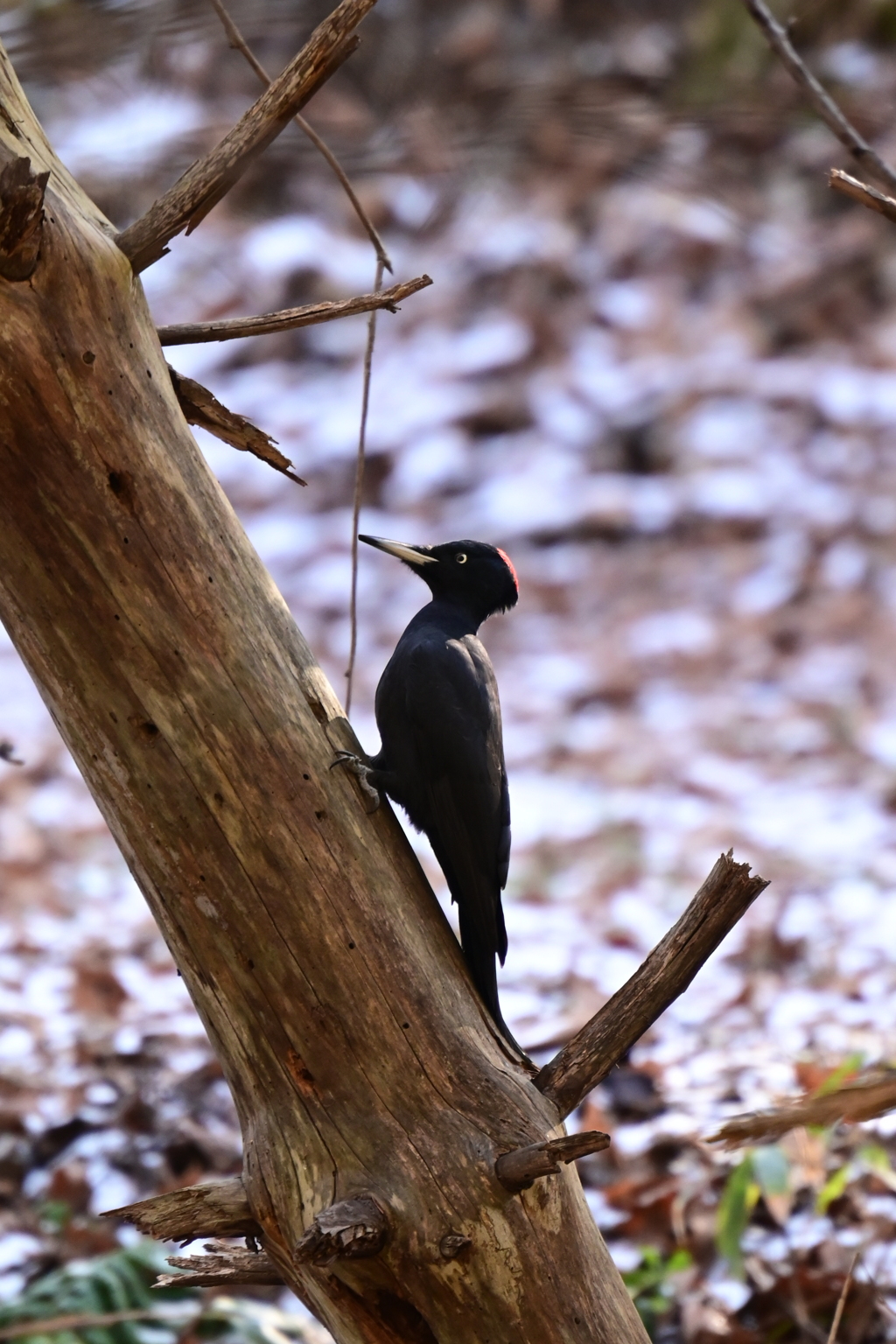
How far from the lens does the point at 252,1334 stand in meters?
2.49

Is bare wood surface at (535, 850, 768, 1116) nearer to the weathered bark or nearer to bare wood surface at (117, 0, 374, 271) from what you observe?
the weathered bark

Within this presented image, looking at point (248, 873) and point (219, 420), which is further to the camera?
point (219, 420)

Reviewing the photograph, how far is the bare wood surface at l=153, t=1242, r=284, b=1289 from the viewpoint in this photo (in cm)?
170

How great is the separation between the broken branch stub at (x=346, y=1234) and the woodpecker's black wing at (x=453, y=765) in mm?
580

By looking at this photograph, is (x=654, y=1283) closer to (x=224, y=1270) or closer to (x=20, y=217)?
(x=224, y=1270)

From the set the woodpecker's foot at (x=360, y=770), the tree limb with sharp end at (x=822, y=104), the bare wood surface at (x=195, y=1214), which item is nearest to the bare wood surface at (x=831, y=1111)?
the bare wood surface at (x=195, y=1214)

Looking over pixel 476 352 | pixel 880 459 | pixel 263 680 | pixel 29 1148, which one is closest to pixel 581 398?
pixel 476 352

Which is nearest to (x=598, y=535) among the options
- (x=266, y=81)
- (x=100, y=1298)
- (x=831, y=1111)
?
(x=266, y=81)

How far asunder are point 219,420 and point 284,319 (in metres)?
0.19

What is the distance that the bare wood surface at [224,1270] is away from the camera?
1704 millimetres

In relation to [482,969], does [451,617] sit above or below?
above

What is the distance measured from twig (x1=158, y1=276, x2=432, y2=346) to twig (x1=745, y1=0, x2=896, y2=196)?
0.75 metres

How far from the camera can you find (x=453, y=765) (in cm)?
232

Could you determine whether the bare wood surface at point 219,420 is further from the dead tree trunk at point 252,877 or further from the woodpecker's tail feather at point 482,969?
the woodpecker's tail feather at point 482,969
